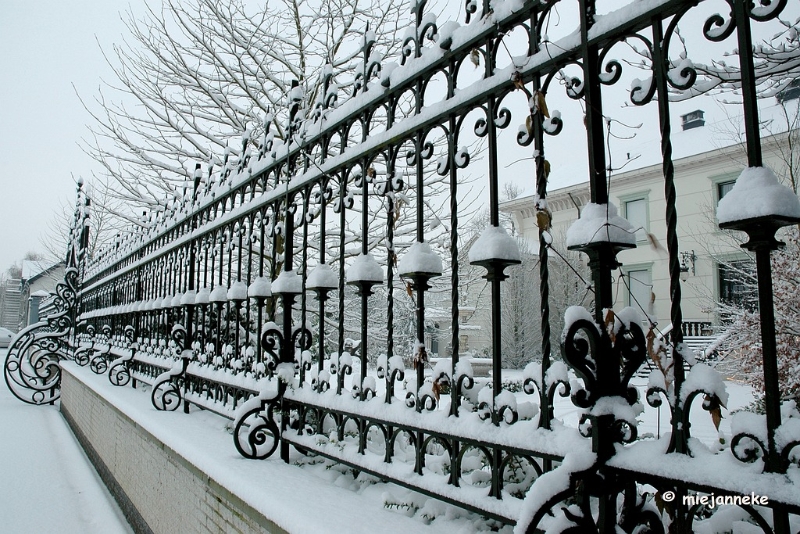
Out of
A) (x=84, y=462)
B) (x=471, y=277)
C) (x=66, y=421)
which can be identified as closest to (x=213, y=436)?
(x=84, y=462)

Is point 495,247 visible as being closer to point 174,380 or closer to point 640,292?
point 174,380

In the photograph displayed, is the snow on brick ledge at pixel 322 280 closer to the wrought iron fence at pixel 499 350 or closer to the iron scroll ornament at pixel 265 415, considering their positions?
the wrought iron fence at pixel 499 350

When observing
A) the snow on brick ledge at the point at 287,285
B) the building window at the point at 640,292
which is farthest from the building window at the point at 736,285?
the snow on brick ledge at the point at 287,285

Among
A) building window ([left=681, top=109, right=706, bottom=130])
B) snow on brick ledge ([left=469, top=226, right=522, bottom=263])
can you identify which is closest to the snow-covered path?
snow on brick ledge ([left=469, top=226, right=522, bottom=263])

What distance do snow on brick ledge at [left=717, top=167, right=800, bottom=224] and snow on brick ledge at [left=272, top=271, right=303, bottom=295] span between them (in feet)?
7.78

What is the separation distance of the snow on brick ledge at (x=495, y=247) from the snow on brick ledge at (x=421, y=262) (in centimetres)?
29

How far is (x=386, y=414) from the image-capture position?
2.18 meters

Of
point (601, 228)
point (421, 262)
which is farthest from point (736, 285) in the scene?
point (601, 228)

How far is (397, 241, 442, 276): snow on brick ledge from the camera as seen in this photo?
6.89ft

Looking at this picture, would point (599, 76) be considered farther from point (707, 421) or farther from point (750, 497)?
point (707, 421)

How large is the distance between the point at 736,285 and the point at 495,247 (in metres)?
11.4

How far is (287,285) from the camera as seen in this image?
10.4 feet

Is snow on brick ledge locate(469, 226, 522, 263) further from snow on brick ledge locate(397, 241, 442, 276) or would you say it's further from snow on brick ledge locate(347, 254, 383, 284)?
snow on brick ledge locate(347, 254, 383, 284)

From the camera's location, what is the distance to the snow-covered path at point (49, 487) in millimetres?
4410
